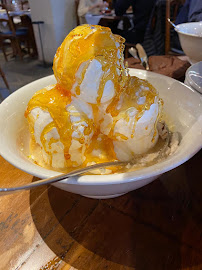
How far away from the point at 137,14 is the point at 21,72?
1.85 m

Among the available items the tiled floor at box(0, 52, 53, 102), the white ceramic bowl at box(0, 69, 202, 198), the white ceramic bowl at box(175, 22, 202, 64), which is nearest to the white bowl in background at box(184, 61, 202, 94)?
the white ceramic bowl at box(0, 69, 202, 198)

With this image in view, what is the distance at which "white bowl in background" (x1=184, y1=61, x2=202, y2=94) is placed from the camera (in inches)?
24.2

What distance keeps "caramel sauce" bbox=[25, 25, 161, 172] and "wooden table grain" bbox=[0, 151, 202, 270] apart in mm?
110

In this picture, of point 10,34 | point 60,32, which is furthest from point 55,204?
point 10,34

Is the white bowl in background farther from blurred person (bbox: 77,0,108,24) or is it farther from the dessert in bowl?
blurred person (bbox: 77,0,108,24)

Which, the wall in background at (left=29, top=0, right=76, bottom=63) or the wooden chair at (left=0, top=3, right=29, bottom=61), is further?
the wooden chair at (left=0, top=3, right=29, bottom=61)

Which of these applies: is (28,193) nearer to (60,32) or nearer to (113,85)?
(113,85)

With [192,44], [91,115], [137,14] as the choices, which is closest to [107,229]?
[91,115]

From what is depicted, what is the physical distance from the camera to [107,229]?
437 mm

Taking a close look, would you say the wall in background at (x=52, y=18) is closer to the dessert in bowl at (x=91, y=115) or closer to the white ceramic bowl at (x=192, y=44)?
the white ceramic bowl at (x=192, y=44)

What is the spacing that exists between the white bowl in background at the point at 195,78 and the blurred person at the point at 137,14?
6.08 feet

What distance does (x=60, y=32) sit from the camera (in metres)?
3.27

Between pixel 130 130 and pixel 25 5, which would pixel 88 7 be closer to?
pixel 25 5

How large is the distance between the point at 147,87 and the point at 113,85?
9 cm
